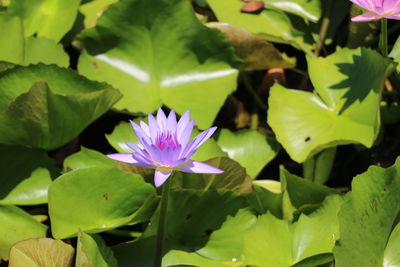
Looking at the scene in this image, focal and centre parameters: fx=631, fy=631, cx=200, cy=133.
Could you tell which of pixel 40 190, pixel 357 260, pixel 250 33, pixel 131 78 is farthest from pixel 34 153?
pixel 357 260

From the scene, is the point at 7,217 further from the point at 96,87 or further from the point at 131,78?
the point at 131,78

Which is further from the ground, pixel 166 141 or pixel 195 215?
pixel 166 141

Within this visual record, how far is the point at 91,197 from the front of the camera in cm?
106

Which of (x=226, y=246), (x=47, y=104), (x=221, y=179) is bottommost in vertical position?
(x=226, y=246)

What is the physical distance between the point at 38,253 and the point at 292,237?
0.43m

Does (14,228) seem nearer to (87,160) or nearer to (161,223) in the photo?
(87,160)

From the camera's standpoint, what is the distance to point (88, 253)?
941 millimetres

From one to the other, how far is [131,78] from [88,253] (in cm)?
55

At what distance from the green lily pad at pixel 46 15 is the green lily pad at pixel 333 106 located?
52 cm

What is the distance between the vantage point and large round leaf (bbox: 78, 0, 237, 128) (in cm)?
138

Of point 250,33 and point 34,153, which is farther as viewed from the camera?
point 250,33

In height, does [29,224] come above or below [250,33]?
below

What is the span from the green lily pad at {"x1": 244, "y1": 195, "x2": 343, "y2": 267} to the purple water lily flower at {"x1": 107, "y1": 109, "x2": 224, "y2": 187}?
0.75 ft

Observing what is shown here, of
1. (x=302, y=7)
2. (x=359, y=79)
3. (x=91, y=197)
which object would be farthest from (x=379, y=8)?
(x=91, y=197)
